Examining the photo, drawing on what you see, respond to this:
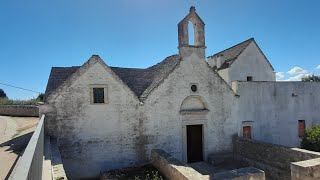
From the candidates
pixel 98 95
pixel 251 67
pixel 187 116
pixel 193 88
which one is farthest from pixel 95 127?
pixel 251 67

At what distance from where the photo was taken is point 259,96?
16.7 meters

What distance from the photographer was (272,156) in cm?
1201

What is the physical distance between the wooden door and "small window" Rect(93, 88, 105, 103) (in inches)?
217

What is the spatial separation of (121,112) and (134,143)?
1808mm

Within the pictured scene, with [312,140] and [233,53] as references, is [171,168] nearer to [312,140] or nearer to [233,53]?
Answer: [312,140]

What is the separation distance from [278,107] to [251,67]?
261 inches

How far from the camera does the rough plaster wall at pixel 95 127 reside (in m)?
11.7

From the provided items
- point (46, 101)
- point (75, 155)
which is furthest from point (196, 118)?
point (46, 101)

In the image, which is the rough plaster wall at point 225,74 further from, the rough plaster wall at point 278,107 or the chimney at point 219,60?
the rough plaster wall at point 278,107

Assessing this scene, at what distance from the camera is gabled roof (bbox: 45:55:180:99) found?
13.6m

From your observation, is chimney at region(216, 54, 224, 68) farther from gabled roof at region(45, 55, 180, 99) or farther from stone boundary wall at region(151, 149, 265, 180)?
stone boundary wall at region(151, 149, 265, 180)

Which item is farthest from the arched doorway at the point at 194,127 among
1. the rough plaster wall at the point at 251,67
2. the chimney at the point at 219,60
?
the chimney at the point at 219,60

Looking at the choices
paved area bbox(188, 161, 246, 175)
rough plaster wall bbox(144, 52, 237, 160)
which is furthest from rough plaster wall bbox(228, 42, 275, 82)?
paved area bbox(188, 161, 246, 175)

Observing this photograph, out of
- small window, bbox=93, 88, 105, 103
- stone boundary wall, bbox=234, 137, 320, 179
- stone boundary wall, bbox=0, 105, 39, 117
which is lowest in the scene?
stone boundary wall, bbox=234, 137, 320, 179
